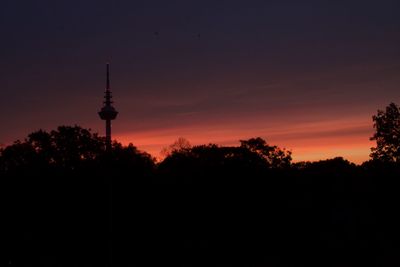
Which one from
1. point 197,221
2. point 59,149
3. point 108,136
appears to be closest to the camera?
point 108,136

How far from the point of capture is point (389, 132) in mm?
54531

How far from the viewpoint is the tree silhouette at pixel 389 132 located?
177ft

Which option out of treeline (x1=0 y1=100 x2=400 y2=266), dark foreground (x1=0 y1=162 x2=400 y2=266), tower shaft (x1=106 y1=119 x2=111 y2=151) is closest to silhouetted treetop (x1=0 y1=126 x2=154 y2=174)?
treeline (x1=0 y1=100 x2=400 y2=266)

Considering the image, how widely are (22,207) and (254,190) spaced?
17.2 meters

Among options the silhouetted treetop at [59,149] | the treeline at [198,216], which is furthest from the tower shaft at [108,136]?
the silhouetted treetop at [59,149]

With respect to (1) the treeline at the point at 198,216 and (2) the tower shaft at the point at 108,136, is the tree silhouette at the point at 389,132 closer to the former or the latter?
(1) the treeline at the point at 198,216

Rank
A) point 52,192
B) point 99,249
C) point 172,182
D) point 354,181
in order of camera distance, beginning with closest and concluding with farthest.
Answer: point 99,249
point 52,192
point 172,182
point 354,181

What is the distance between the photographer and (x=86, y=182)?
1677 inches

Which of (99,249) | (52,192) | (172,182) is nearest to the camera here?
(99,249)

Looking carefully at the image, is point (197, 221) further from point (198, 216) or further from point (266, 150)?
point (266, 150)

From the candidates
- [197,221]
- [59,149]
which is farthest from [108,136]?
[59,149]

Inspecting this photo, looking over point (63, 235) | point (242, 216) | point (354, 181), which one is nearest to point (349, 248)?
point (242, 216)

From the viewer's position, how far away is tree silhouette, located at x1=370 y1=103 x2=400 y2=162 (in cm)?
5403

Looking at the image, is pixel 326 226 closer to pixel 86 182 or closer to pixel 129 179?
pixel 129 179
